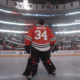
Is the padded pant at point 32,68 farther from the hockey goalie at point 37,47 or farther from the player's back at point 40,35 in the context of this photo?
the player's back at point 40,35

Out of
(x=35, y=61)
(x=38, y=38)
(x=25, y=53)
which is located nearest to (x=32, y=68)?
(x=35, y=61)

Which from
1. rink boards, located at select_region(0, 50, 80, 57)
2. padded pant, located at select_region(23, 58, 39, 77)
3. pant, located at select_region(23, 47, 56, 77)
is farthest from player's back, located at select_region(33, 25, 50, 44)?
rink boards, located at select_region(0, 50, 80, 57)

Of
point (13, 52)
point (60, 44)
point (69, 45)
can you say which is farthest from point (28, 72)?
point (69, 45)

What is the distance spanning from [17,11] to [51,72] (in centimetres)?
1252

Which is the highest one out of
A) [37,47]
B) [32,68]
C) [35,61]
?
[37,47]

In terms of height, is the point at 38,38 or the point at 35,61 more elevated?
→ the point at 38,38

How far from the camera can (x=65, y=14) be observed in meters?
12.1

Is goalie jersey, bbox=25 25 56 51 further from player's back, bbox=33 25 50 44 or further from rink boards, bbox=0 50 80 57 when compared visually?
rink boards, bbox=0 50 80 57

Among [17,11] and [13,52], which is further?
[17,11]

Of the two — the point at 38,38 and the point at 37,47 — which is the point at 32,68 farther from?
the point at 38,38

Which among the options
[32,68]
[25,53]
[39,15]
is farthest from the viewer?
[39,15]

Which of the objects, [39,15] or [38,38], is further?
[39,15]

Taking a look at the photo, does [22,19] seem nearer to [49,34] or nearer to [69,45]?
[69,45]

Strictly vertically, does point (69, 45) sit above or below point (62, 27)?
below
